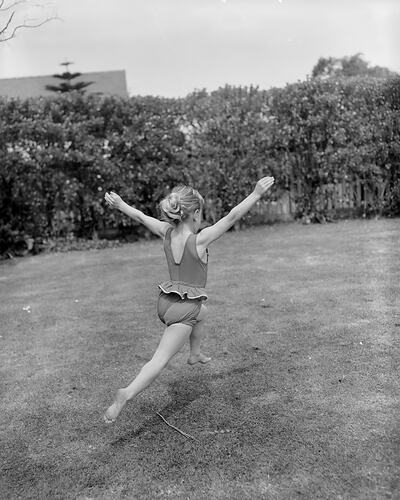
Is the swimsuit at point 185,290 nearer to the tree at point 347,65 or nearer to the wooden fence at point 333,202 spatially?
the wooden fence at point 333,202

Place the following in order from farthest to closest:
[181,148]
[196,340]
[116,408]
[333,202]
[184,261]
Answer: [333,202]
[181,148]
[196,340]
[184,261]
[116,408]

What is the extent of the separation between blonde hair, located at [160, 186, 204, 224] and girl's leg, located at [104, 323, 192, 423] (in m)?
0.61

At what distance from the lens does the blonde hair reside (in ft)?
10.9

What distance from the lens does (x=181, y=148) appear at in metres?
11.8

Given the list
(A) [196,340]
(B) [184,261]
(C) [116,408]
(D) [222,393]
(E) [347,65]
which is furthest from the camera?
(E) [347,65]

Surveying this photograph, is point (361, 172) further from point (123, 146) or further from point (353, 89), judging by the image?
point (123, 146)

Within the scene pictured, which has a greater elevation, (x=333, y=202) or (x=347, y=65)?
(x=347, y=65)

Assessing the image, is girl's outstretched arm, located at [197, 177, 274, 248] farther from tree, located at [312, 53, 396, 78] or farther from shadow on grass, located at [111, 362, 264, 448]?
tree, located at [312, 53, 396, 78]

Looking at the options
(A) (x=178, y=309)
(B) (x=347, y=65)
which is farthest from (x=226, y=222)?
(B) (x=347, y=65)

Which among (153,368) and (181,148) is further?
(181,148)

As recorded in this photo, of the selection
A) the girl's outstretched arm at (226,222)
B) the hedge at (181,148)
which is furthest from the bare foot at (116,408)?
the hedge at (181,148)

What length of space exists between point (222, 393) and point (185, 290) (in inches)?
34.7

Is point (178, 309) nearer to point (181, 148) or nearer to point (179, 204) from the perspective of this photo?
point (179, 204)

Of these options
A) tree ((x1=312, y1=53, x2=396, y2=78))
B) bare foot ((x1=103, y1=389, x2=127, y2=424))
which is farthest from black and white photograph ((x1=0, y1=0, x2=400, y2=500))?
tree ((x1=312, y1=53, x2=396, y2=78))
